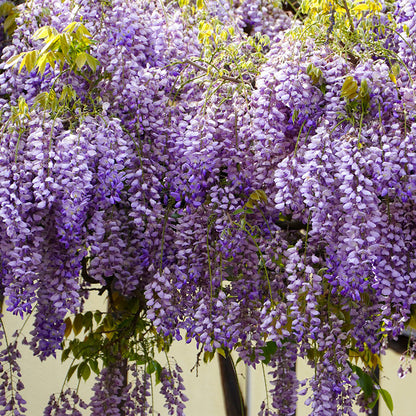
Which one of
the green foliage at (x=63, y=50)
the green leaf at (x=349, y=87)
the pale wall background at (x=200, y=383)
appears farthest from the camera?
the pale wall background at (x=200, y=383)

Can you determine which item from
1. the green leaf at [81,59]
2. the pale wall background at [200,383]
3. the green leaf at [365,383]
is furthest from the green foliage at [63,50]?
the pale wall background at [200,383]

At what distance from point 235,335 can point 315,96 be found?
0.66 metres

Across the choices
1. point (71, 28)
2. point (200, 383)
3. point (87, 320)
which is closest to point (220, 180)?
point (71, 28)

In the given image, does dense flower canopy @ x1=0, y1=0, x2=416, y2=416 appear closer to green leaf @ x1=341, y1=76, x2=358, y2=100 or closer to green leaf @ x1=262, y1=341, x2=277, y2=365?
green leaf @ x1=341, y1=76, x2=358, y2=100

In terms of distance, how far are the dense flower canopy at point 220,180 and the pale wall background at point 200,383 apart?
3.76 ft

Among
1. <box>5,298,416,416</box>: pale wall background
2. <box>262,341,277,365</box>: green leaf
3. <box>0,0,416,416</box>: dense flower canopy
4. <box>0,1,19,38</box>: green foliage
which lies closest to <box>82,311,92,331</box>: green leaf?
<box>0,0,416,416</box>: dense flower canopy

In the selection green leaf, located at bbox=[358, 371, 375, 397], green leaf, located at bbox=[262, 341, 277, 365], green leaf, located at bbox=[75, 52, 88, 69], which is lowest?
green leaf, located at bbox=[358, 371, 375, 397]

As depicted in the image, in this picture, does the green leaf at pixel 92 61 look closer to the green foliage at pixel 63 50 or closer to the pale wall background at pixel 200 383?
the green foliage at pixel 63 50

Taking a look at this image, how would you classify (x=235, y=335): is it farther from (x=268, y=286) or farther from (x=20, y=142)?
(x=20, y=142)

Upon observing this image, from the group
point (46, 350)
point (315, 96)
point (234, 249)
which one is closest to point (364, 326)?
point (234, 249)

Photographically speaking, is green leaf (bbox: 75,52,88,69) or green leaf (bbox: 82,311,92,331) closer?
green leaf (bbox: 75,52,88,69)

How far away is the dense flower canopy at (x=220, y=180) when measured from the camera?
1.79 meters

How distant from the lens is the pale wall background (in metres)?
3.17

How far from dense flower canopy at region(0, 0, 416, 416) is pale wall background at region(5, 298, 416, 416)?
1.15 m
